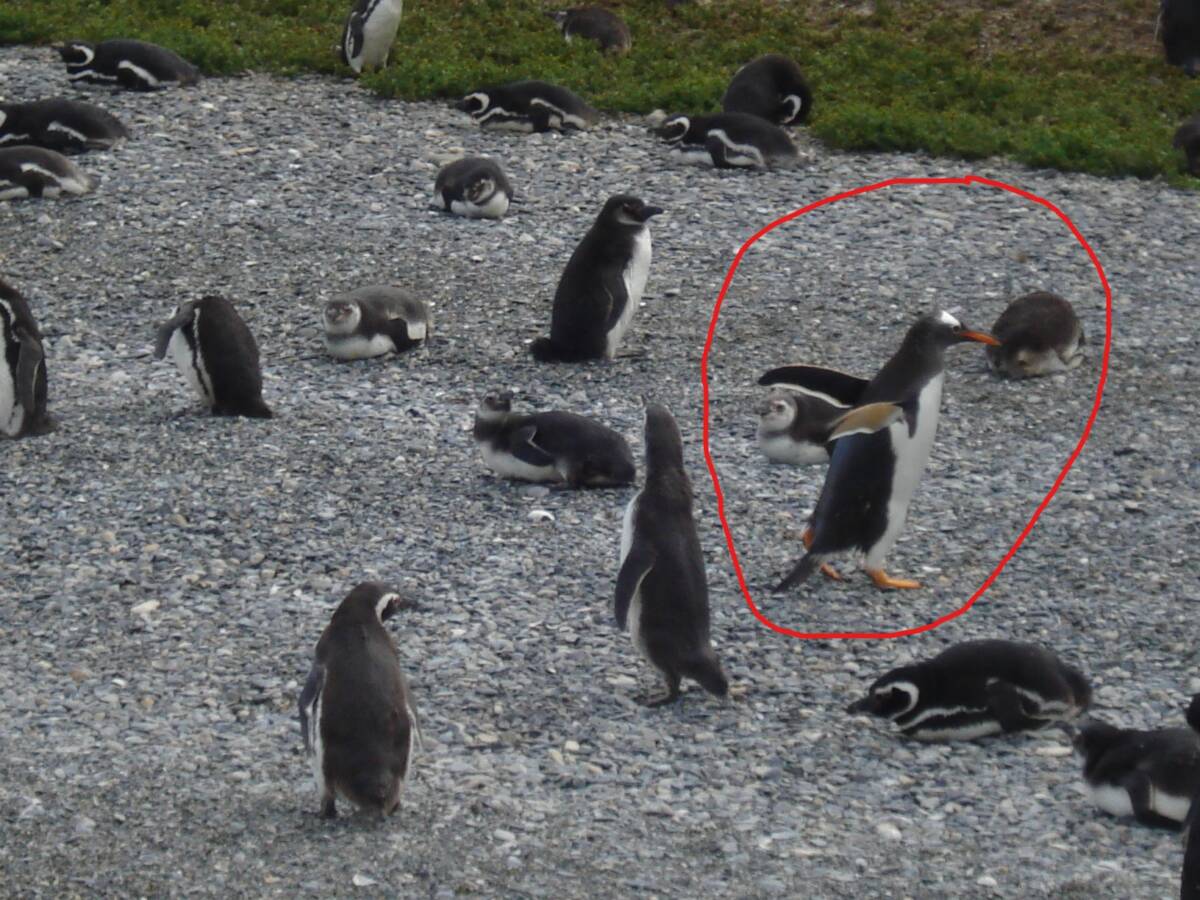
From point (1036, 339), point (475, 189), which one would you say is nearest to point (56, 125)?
point (475, 189)

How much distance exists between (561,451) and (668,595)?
178 cm

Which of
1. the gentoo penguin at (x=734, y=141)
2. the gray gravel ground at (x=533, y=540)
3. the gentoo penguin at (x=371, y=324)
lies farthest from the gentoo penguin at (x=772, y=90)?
the gentoo penguin at (x=371, y=324)

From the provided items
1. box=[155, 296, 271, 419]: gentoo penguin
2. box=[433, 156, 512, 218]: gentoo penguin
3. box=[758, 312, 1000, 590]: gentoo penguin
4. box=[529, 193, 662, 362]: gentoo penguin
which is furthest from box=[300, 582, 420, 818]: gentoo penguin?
box=[433, 156, 512, 218]: gentoo penguin

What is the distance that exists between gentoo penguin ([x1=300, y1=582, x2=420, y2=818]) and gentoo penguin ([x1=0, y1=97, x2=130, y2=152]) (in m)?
7.12

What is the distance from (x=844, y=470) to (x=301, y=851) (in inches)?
101

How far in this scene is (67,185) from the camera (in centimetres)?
1076

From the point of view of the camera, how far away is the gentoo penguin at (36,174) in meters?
10.6

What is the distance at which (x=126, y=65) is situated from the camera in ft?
40.2

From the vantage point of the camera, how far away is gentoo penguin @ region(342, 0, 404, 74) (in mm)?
12547

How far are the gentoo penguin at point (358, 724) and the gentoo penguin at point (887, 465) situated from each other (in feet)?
6.38

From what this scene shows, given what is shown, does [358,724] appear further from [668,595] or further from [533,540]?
[533,540]

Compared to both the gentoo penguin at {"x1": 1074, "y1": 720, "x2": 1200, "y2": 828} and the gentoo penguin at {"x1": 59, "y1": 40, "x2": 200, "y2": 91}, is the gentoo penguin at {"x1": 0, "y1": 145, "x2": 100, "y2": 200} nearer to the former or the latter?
the gentoo penguin at {"x1": 59, "y1": 40, "x2": 200, "y2": 91}

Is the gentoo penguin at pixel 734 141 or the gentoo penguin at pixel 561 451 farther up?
the gentoo penguin at pixel 734 141

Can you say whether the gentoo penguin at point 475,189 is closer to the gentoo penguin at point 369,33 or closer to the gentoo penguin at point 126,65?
the gentoo penguin at point 369,33
